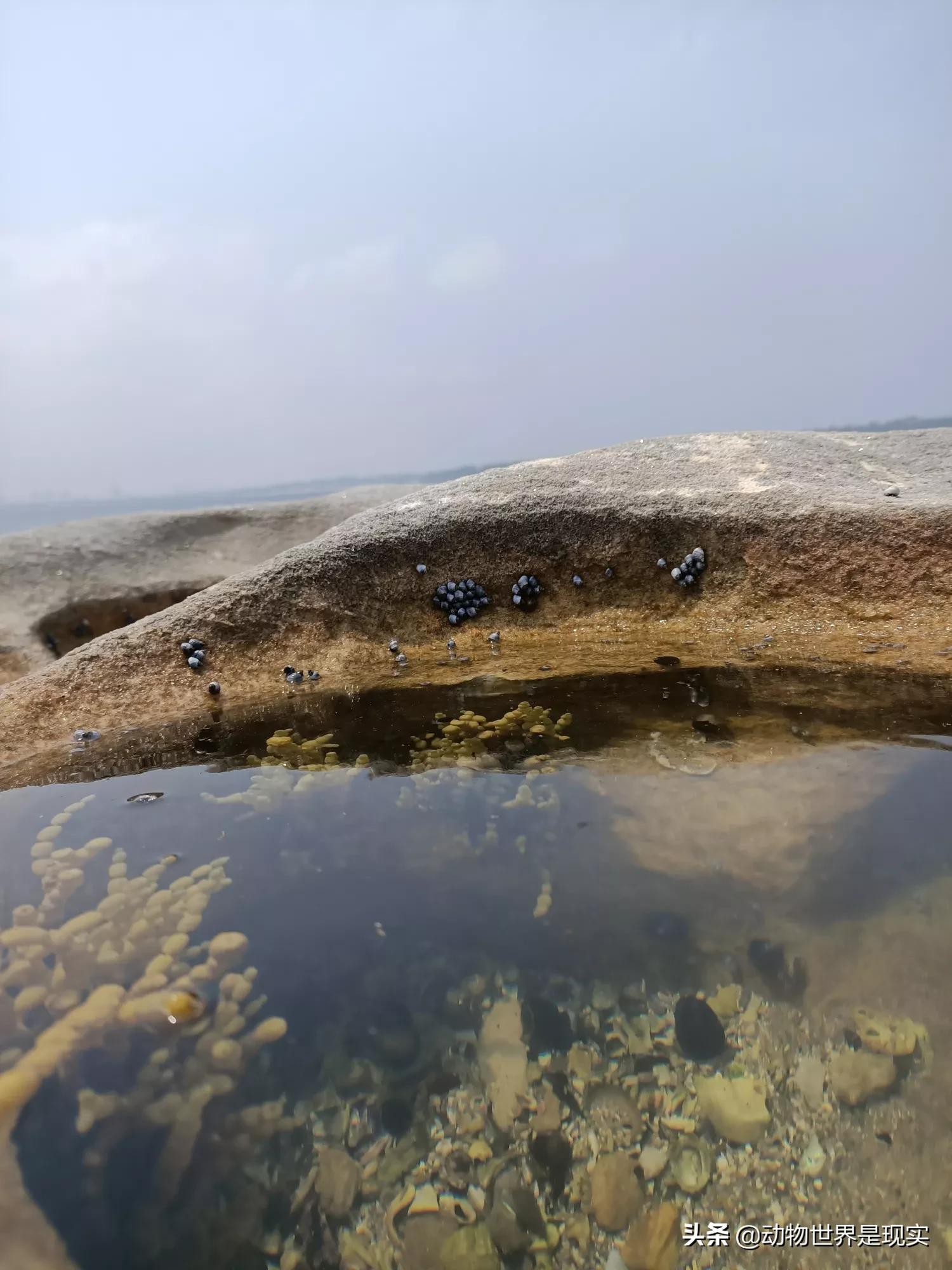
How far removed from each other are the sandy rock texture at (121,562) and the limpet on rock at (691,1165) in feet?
36.6

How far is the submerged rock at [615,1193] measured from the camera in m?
1.79

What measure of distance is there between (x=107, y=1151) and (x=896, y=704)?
4267mm

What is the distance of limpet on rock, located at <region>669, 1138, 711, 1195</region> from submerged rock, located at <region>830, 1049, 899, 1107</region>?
41 cm

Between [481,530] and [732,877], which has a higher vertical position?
[481,530]

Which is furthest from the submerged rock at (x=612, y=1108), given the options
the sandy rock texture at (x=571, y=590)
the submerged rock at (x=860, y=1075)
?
the sandy rock texture at (x=571, y=590)

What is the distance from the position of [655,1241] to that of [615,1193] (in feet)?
0.43

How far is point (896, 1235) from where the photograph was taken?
1.69 metres

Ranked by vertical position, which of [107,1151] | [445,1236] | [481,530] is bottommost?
[445,1236]

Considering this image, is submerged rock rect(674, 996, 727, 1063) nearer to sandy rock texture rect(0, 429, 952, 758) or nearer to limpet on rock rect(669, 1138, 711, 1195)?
limpet on rock rect(669, 1138, 711, 1195)

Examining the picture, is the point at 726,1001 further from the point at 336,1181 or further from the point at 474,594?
the point at 474,594

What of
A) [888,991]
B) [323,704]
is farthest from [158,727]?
[888,991]

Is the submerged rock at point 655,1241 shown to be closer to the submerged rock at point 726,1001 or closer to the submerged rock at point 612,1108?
the submerged rock at point 612,1108

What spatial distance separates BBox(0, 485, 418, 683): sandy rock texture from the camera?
37.6ft

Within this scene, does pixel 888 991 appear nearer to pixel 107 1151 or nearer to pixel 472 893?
pixel 472 893
